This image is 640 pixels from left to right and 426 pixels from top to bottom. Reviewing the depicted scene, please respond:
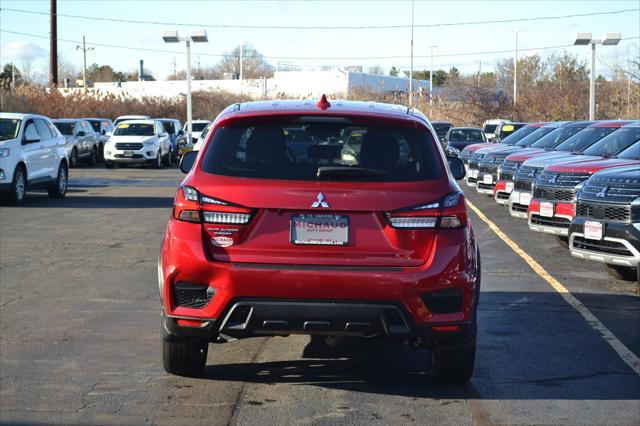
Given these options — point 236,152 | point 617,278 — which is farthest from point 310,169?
point 617,278

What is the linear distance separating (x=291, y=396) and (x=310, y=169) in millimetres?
1467

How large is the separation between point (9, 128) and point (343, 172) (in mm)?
16237

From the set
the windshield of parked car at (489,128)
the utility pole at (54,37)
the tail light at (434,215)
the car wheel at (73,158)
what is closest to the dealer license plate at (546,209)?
the tail light at (434,215)

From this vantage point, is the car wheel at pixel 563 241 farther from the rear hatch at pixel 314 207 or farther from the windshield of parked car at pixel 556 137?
the rear hatch at pixel 314 207

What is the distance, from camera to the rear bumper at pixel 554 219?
1411cm

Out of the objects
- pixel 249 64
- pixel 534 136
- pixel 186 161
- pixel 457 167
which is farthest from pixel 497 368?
pixel 249 64

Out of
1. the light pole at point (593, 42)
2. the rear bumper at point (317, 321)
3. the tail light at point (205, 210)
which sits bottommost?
the rear bumper at point (317, 321)

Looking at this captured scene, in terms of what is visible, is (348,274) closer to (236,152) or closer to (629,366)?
(236,152)

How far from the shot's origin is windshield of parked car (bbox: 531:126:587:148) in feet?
68.0

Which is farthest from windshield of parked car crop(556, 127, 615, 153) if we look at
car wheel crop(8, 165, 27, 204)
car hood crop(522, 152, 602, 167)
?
car wheel crop(8, 165, 27, 204)

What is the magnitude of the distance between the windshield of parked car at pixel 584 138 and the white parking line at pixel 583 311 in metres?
3.07

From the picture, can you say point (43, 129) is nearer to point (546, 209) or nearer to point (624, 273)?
point (546, 209)

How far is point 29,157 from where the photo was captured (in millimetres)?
20891

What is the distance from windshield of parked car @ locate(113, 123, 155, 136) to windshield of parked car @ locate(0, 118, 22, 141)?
15.9 m
